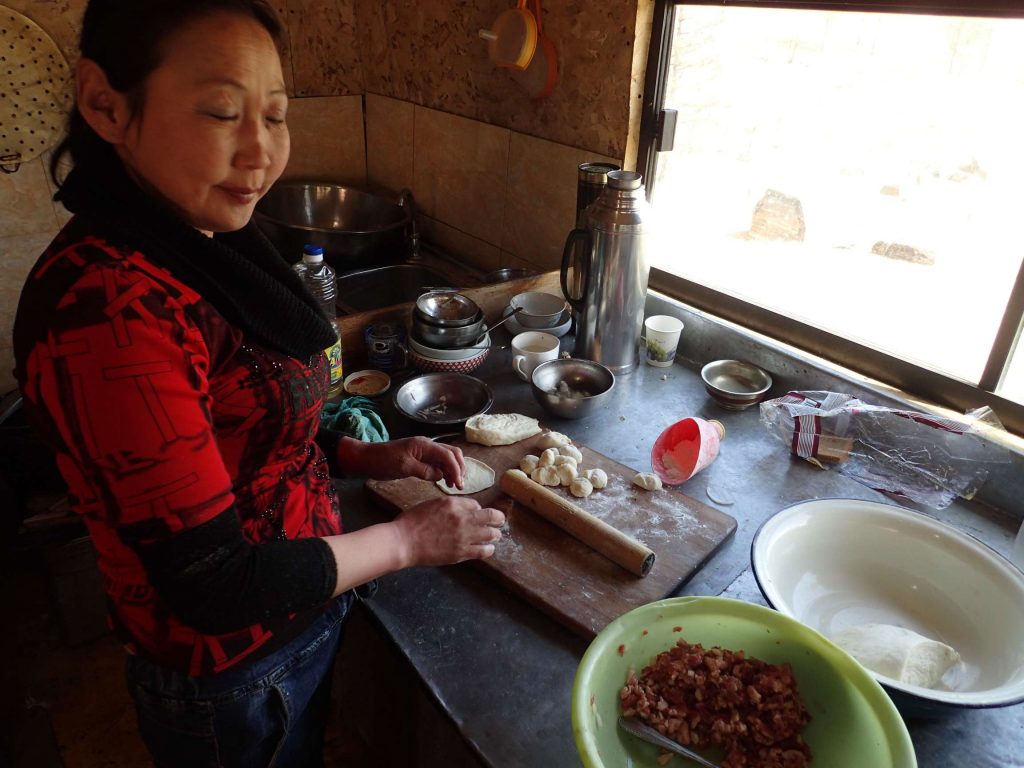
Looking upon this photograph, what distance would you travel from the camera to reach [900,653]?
33.8 inches

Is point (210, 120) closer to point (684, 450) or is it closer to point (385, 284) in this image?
point (684, 450)

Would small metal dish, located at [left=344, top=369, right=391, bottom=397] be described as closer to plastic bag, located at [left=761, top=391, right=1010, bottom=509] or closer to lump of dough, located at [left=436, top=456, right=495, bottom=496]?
lump of dough, located at [left=436, top=456, right=495, bottom=496]

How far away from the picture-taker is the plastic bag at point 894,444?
4.00ft

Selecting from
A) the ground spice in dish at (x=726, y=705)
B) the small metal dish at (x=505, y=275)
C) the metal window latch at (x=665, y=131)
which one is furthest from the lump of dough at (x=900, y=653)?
the small metal dish at (x=505, y=275)

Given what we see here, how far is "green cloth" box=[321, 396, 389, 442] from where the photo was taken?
52.5 inches

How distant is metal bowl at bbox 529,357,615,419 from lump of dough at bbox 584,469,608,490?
9.0 inches

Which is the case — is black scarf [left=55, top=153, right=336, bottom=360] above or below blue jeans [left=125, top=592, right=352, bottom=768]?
above

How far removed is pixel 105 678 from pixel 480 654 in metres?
1.46

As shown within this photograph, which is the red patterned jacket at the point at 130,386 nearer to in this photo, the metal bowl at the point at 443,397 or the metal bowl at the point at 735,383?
the metal bowl at the point at 443,397

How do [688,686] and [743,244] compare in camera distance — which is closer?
[688,686]

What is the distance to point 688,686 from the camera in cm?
81

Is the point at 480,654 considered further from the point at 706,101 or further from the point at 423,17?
the point at 423,17

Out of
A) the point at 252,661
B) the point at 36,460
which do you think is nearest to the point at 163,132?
the point at 252,661

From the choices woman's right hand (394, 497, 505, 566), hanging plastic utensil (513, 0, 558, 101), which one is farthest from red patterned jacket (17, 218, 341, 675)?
hanging plastic utensil (513, 0, 558, 101)
